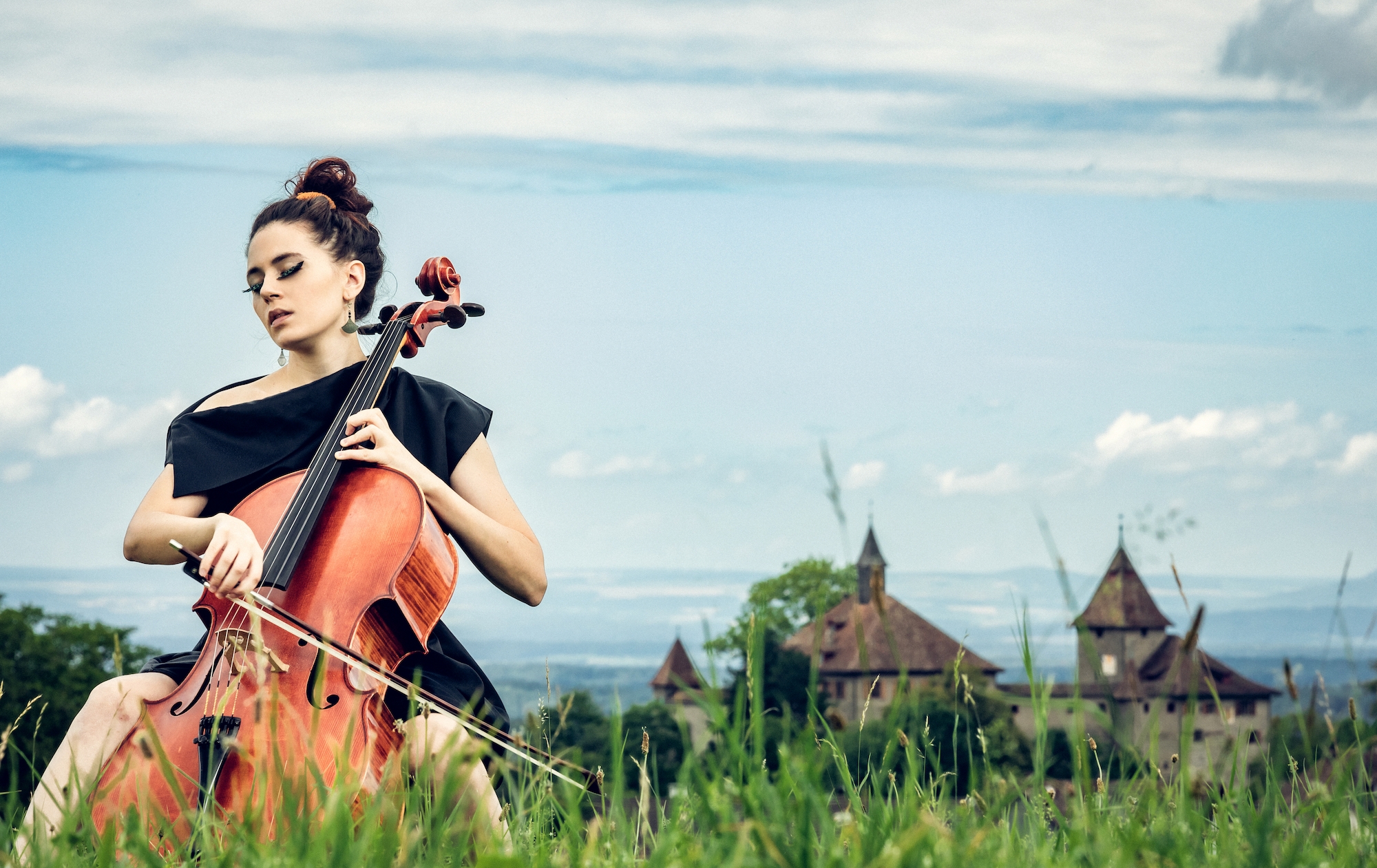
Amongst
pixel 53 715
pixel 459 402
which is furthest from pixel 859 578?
pixel 459 402

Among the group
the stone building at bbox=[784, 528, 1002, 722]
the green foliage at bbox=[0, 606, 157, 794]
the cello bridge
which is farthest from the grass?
the stone building at bbox=[784, 528, 1002, 722]

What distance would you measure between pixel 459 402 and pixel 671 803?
229 centimetres

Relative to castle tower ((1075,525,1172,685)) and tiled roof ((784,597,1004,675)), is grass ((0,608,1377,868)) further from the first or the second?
→ castle tower ((1075,525,1172,685))

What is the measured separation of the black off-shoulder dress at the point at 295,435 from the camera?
3871mm

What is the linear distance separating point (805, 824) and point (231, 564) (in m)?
2.00

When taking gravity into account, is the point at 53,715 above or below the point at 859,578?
below

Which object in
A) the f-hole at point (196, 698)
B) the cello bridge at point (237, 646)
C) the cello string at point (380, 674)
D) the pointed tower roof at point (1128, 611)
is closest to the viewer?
the cello string at point (380, 674)

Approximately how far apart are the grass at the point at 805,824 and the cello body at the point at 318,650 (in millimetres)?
242

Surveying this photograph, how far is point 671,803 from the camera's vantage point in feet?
6.47

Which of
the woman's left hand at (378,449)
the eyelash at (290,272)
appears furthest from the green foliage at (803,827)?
the eyelash at (290,272)

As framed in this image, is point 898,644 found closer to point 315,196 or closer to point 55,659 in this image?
point 55,659

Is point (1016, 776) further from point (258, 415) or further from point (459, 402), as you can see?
point (258, 415)

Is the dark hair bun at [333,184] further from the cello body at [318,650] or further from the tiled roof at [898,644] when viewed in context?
the tiled roof at [898,644]

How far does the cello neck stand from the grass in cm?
74
